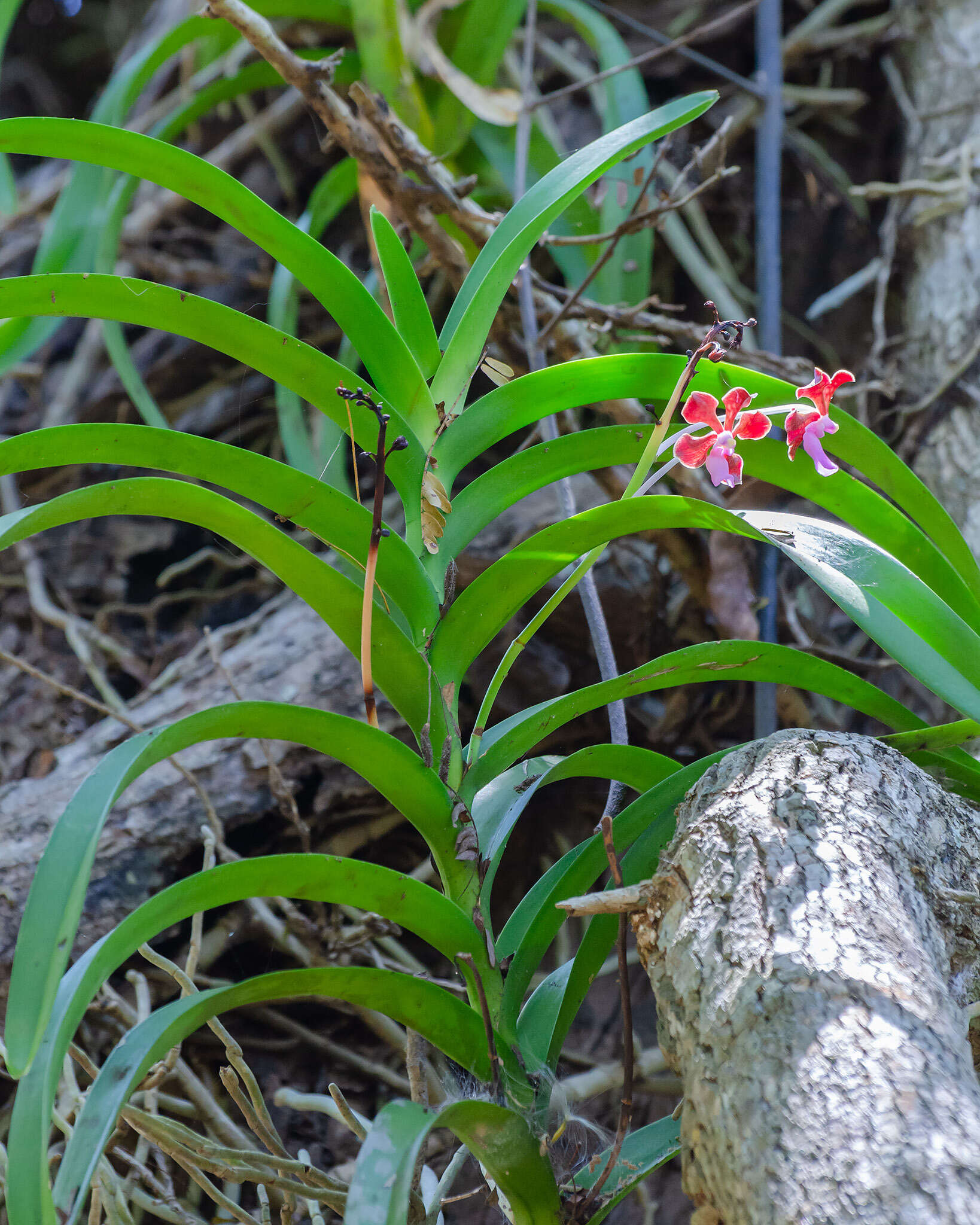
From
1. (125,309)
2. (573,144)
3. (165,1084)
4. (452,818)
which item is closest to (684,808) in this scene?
(452,818)

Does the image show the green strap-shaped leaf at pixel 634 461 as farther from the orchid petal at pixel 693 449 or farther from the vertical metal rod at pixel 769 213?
the vertical metal rod at pixel 769 213

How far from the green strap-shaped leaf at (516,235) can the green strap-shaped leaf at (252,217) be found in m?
0.04

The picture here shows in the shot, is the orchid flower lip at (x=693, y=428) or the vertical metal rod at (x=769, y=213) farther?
the vertical metal rod at (x=769, y=213)

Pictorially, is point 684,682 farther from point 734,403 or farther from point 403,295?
point 403,295

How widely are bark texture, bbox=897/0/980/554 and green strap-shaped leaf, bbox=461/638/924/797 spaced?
52cm

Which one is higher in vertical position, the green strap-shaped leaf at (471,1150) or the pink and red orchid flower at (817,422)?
the pink and red orchid flower at (817,422)

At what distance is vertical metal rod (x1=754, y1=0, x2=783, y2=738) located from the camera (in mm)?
1102

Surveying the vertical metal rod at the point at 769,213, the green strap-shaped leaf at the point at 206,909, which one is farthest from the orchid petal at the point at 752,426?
the vertical metal rod at the point at 769,213

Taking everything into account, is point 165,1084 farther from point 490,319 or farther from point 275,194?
point 275,194

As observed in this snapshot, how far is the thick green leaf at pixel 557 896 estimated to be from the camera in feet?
1.96

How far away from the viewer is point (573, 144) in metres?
1.51

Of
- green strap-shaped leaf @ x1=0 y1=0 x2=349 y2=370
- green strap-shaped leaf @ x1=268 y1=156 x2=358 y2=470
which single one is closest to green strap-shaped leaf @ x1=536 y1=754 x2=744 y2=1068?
green strap-shaped leaf @ x1=268 y1=156 x2=358 y2=470

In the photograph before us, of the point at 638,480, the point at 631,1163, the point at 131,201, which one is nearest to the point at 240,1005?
the point at 631,1163

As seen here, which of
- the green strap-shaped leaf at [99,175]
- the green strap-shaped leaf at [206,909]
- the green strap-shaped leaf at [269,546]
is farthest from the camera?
the green strap-shaped leaf at [99,175]
